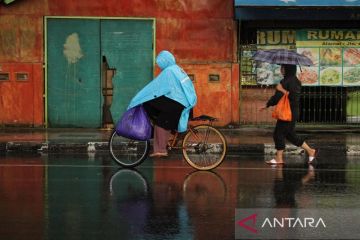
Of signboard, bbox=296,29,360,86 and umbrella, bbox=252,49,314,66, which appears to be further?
signboard, bbox=296,29,360,86

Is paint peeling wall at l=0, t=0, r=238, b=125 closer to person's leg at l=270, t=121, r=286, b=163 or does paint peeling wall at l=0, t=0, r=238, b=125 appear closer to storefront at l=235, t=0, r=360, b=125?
storefront at l=235, t=0, r=360, b=125

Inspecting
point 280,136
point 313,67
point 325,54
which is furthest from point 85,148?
point 325,54

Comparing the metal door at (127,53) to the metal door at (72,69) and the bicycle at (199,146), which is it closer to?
the metal door at (72,69)

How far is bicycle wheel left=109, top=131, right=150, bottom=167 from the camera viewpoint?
33.5 ft

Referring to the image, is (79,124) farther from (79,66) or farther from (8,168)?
(8,168)

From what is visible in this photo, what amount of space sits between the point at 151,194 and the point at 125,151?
8.95ft

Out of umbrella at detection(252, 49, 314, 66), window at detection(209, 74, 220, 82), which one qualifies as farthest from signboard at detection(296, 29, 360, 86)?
umbrella at detection(252, 49, 314, 66)

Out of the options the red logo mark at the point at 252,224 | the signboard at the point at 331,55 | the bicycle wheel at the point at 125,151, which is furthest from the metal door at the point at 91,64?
the red logo mark at the point at 252,224

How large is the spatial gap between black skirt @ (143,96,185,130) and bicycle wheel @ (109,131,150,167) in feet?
1.89

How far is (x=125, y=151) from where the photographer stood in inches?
421

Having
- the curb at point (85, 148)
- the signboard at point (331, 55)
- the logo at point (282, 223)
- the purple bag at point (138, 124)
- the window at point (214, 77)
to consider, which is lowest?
the logo at point (282, 223)

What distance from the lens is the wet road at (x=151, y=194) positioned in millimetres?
6273

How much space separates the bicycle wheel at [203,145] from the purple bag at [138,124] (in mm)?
Answer: 626

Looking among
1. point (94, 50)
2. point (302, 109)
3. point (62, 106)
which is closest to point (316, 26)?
point (302, 109)
